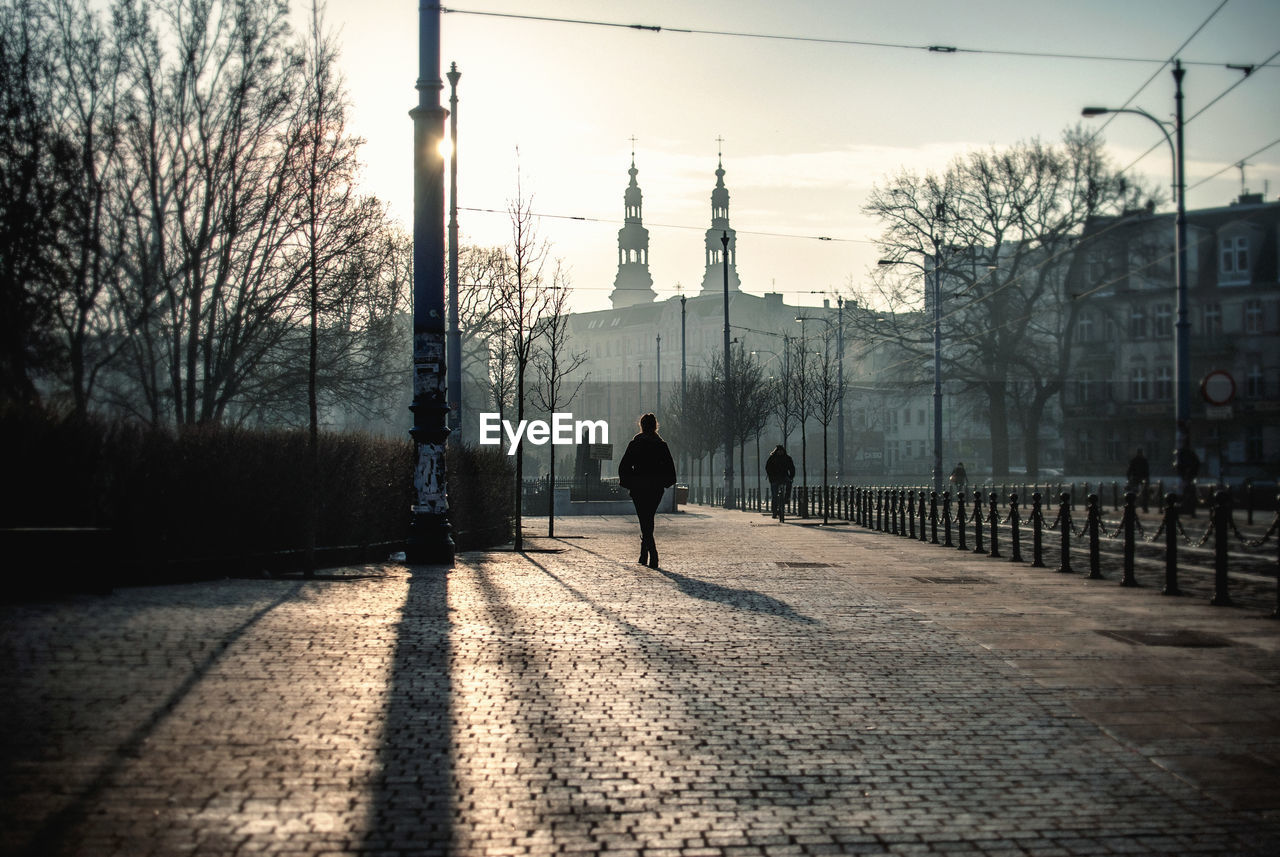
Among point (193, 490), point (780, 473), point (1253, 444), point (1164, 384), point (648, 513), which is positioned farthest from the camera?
point (780, 473)

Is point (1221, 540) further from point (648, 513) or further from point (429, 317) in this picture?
point (429, 317)

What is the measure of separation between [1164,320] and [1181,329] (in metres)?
1.88

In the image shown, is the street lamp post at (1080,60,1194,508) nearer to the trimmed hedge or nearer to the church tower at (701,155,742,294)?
the trimmed hedge

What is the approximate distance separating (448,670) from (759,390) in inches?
2192

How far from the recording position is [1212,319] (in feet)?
73.5

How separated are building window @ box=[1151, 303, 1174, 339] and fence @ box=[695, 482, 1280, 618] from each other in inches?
181

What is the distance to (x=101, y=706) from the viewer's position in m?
6.13

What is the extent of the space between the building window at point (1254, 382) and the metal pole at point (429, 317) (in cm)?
1104

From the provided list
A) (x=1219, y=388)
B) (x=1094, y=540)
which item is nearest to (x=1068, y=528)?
(x=1094, y=540)

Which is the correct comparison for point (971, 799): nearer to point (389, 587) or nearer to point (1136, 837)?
point (1136, 837)

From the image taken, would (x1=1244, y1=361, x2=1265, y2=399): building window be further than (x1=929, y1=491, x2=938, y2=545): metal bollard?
No

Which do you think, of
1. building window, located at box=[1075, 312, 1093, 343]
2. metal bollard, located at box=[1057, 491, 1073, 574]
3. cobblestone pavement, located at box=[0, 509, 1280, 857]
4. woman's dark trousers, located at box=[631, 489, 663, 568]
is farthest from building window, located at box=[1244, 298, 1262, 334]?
building window, located at box=[1075, 312, 1093, 343]

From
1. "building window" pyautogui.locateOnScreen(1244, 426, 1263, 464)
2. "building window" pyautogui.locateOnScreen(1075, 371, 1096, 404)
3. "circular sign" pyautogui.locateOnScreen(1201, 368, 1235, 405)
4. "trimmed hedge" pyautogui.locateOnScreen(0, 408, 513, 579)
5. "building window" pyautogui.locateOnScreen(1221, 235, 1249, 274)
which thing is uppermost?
"building window" pyautogui.locateOnScreen(1221, 235, 1249, 274)

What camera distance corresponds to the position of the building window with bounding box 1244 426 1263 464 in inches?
688
